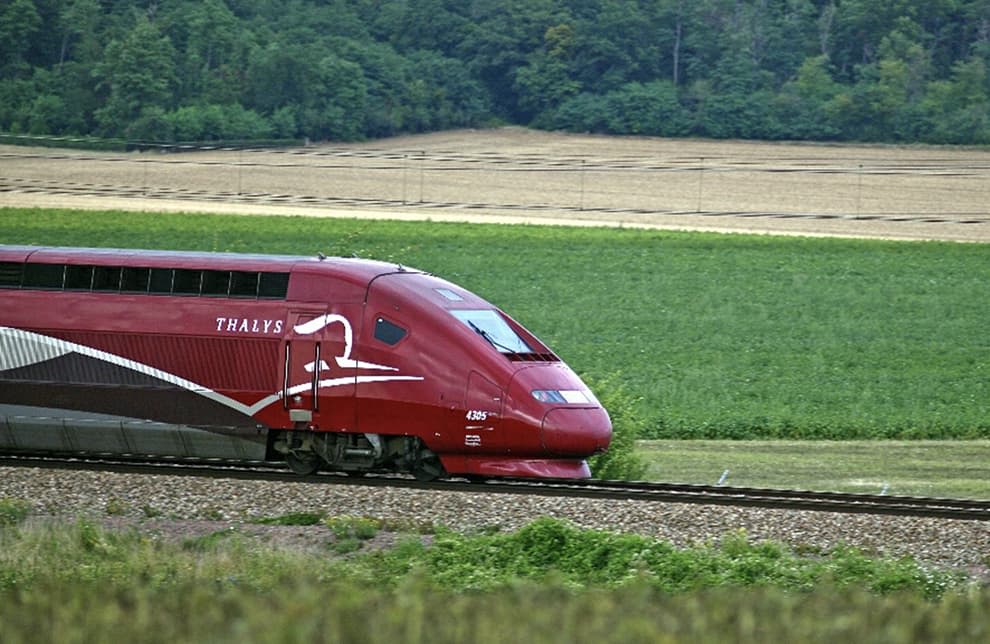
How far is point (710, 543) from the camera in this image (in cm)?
1688

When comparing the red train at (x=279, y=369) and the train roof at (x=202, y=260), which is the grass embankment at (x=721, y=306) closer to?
the train roof at (x=202, y=260)

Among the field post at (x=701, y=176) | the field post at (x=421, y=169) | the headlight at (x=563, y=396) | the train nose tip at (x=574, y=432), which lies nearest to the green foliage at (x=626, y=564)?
the train nose tip at (x=574, y=432)

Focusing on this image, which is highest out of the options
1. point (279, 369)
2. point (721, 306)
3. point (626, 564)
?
point (279, 369)

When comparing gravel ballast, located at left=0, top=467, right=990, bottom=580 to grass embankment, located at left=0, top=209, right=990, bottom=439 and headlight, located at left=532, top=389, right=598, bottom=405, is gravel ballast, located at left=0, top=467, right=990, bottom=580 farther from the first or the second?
grass embankment, located at left=0, top=209, right=990, bottom=439

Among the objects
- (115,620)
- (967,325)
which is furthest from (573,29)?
(115,620)

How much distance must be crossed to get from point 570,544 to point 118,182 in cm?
6227

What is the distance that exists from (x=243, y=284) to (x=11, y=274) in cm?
357

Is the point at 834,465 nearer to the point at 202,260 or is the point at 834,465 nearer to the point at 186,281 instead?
the point at 202,260

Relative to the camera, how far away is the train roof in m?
21.9

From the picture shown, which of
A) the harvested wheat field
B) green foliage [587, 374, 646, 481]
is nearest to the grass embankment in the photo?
the harvested wheat field

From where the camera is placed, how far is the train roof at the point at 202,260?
2194cm

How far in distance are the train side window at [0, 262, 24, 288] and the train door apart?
4.28m

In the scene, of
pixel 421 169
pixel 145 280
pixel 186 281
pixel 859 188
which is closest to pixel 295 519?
pixel 186 281

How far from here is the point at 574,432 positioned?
2047 cm
